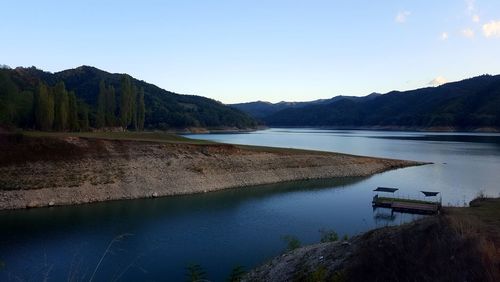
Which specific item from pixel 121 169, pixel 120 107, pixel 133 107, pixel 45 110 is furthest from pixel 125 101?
pixel 121 169

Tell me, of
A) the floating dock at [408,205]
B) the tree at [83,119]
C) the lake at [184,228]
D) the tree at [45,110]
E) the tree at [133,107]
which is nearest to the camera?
the lake at [184,228]

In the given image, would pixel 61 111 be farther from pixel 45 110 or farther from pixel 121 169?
pixel 121 169

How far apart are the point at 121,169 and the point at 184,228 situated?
53.3 ft

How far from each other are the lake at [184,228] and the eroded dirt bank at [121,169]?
2050mm

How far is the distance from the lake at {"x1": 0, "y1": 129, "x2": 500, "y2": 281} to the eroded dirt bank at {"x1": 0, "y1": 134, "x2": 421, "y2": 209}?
2.05 meters

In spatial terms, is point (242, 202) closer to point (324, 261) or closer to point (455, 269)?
point (324, 261)

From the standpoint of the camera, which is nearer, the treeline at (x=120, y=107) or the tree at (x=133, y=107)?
the treeline at (x=120, y=107)

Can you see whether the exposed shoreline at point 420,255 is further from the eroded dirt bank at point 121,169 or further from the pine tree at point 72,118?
the pine tree at point 72,118

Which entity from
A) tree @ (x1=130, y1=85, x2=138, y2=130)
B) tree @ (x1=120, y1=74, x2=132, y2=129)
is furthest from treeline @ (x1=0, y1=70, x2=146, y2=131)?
tree @ (x1=130, y1=85, x2=138, y2=130)

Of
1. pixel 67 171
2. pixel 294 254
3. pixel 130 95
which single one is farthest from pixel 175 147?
pixel 130 95

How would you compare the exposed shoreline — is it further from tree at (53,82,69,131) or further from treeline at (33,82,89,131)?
treeline at (33,82,89,131)

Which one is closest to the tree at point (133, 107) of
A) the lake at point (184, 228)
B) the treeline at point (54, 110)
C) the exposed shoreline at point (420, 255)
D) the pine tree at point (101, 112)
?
the pine tree at point (101, 112)

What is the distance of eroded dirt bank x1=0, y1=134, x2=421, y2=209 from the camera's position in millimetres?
37219

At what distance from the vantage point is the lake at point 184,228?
70.4 feet
